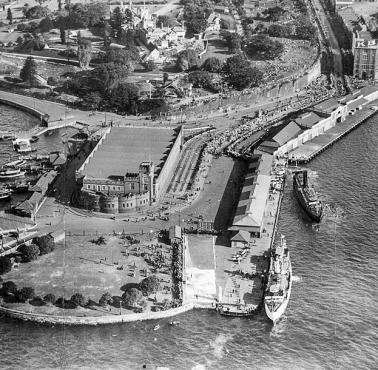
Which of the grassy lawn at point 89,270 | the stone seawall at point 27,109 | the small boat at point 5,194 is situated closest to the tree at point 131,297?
the grassy lawn at point 89,270

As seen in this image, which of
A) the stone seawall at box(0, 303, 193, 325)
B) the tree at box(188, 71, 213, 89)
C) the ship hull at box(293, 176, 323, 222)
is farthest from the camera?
the tree at box(188, 71, 213, 89)

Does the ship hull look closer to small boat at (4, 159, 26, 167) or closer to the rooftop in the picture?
the rooftop

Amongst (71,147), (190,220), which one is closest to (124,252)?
(190,220)

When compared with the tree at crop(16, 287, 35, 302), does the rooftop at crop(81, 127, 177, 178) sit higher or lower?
higher

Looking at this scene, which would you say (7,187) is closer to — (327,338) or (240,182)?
(240,182)

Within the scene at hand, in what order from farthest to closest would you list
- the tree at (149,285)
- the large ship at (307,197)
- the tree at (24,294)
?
1. the large ship at (307,197)
2. the tree at (149,285)
3. the tree at (24,294)

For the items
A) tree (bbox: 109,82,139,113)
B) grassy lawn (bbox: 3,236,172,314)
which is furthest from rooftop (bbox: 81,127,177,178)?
tree (bbox: 109,82,139,113)

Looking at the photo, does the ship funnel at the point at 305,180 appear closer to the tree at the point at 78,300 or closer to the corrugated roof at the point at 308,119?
the corrugated roof at the point at 308,119
